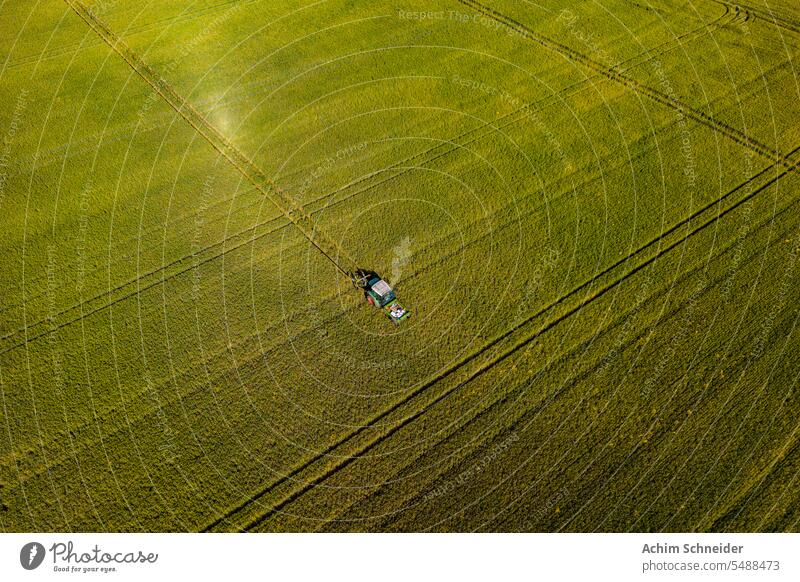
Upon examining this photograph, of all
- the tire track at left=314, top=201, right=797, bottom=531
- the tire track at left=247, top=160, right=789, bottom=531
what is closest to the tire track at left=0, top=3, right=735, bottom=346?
the tire track at left=247, top=160, right=789, bottom=531

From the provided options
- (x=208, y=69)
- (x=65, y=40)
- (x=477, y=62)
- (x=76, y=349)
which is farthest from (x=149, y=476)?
(x=65, y=40)

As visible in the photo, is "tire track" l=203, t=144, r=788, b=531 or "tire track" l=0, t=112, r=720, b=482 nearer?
"tire track" l=203, t=144, r=788, b=531

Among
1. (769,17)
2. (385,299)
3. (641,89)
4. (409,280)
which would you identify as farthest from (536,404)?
(769,17)

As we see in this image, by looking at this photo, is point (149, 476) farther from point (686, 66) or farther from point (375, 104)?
point (686, 66)

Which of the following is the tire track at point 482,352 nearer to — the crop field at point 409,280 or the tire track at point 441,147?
the crop field at point 409,280

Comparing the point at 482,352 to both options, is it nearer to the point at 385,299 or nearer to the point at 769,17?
the point at 385,299
